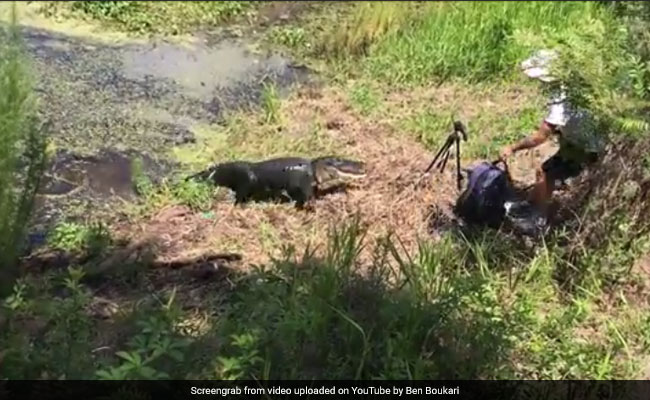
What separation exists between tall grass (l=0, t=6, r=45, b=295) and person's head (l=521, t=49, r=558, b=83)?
2.19m

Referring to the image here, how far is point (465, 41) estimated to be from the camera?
7.32 meters

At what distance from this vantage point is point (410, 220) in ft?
16.2

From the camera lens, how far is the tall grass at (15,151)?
369cm

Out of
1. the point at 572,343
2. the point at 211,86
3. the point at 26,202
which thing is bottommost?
the point at 211,86

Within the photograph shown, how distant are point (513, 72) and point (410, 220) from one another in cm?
251

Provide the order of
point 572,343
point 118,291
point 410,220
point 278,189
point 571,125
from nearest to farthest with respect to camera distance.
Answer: point 572,343, point 118,291, point 571,125, point 410,220, point 278,189

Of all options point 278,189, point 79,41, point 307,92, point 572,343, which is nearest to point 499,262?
point 572,343

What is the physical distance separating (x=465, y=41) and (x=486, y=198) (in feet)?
9.32

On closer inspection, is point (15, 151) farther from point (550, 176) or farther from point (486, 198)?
point (550, 176)

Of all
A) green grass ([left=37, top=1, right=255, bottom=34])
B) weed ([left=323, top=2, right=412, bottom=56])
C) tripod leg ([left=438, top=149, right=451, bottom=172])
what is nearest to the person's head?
tripod leg ([left=438, top=149, right=451, bottom=172])

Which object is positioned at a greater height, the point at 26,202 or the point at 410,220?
the point at 26,202

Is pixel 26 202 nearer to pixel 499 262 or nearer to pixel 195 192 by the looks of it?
pixel 195 192

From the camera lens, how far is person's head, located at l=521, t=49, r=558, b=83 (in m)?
4.24

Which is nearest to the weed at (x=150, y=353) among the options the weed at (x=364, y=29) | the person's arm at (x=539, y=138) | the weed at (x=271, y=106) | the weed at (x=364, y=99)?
the person's arm at (x=539, y=138)
